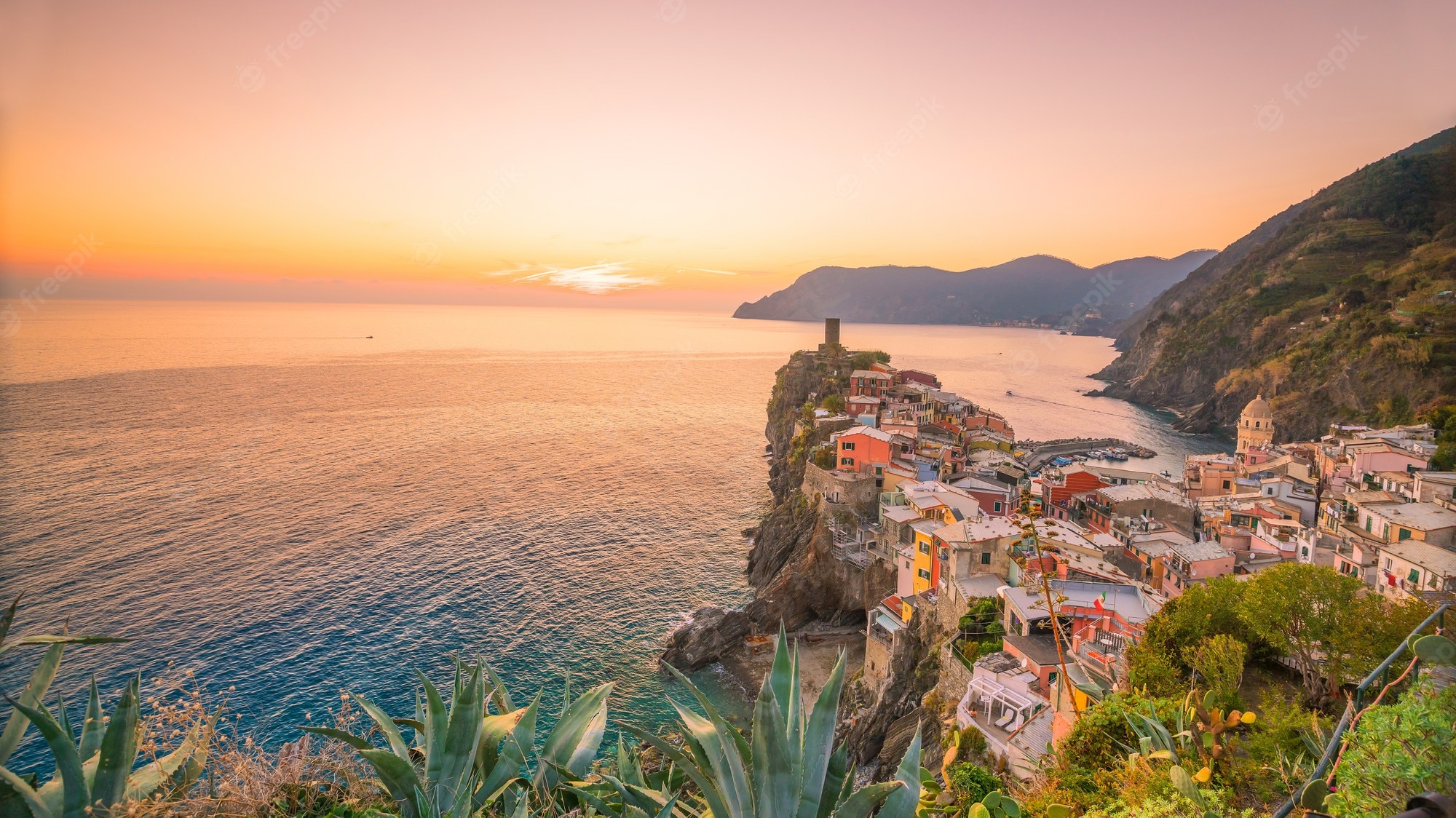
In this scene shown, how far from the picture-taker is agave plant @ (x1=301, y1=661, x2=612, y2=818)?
3498 millimetres

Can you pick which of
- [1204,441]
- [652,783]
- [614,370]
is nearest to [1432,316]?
[1204,441]

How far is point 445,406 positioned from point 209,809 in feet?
232

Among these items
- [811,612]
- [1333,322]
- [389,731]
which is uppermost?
[1333,322]

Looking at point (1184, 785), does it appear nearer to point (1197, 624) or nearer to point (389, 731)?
point (389, 731)

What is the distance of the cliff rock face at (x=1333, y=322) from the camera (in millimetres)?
46969

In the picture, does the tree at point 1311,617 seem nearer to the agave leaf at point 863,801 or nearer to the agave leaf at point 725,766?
the agave leaf at point 863,801

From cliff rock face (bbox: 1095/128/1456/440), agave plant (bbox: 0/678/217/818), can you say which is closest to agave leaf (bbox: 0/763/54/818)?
agave plant (bbox: 0/678/217/818)

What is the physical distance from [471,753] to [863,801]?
234 centimetres

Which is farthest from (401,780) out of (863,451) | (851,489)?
(863,451)

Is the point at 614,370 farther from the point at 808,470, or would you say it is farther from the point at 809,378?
the point at 808,470

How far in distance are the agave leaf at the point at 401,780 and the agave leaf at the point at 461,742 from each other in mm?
149

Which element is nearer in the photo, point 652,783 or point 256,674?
point 652,783

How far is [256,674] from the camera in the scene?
2077 centimetres

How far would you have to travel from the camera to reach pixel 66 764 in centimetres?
285
